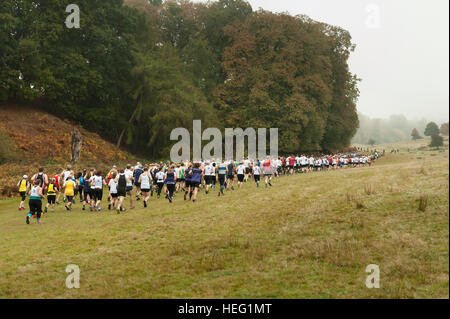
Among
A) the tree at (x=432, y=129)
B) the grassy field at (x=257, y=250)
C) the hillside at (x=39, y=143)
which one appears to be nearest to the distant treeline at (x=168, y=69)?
the hillside at (x=39, y=143)

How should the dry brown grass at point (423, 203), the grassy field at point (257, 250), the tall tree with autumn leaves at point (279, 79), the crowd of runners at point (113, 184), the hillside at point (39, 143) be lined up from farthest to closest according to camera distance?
the tall tree with autumn leaves at point (279, 79), the hillside at point (39, 143), the crowd of runners at point (113, 184), the dry brown grass at point (423, 203), the grassy field at point (257, 250)

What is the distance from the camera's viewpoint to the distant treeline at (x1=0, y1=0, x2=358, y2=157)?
1564 inches

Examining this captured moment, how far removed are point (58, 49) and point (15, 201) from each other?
23970 mm

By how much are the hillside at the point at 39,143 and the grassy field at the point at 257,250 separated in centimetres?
1932

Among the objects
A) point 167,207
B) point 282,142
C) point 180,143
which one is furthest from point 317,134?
point 167,207

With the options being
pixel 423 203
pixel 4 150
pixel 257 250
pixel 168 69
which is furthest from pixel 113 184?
pixel 168 69

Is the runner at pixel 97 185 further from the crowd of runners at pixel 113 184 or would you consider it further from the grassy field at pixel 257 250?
the grassy field at pixel 257 250

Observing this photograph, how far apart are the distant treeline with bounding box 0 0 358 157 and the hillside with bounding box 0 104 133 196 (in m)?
2.22

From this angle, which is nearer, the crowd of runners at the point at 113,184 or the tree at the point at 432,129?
the crowd of runners at the point at 113,184

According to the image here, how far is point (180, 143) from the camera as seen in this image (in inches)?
1625

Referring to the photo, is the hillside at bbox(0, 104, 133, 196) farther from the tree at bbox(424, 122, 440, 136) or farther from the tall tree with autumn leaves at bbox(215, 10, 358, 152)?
the tree at bbox(424, 122, 440, 136)

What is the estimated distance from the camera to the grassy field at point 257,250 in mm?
7332

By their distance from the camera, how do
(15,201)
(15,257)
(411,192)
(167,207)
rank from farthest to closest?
1. (15,201)
2. (167,207)
3. (411,192)
4. (15,257)

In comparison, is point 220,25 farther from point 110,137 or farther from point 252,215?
point 252,215
